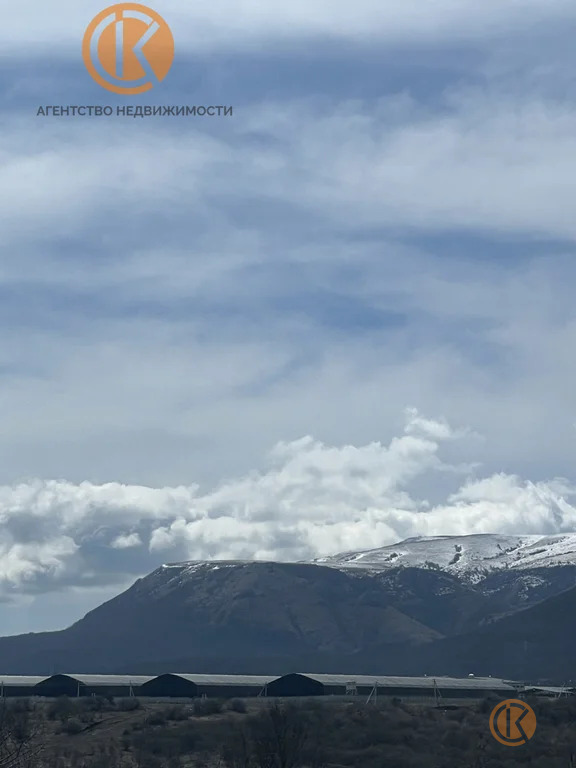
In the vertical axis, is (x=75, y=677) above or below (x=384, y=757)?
above

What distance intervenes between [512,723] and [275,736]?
110ft

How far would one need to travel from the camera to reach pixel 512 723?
101250mm

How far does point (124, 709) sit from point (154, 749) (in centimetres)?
2277

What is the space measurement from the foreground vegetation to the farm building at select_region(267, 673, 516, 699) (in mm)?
20310

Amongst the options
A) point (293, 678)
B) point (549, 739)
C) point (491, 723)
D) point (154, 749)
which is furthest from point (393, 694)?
point (154, 749)

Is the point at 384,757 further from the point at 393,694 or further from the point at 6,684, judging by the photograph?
the point at 6,684

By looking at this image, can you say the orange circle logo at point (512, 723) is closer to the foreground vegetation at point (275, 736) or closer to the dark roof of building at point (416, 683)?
the foreground vegetation at point (275, 736)

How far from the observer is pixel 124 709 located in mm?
105250

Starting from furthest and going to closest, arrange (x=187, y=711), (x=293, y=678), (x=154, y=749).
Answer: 1. (x=293, y=678)
2. (x=187, y=711)
3. (x=154, y=749)

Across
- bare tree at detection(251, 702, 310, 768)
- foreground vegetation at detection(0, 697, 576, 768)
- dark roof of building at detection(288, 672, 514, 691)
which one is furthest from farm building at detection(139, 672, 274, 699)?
bare tree at detection(251, 702, 310, 768)

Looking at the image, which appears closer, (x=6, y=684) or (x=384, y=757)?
(x=384, y=757)

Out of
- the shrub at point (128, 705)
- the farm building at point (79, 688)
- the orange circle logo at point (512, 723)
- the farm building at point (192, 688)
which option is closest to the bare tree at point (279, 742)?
the orange circle logo at point (512, 723)

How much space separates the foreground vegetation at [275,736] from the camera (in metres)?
77.8

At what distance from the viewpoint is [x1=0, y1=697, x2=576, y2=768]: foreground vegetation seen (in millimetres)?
77750
